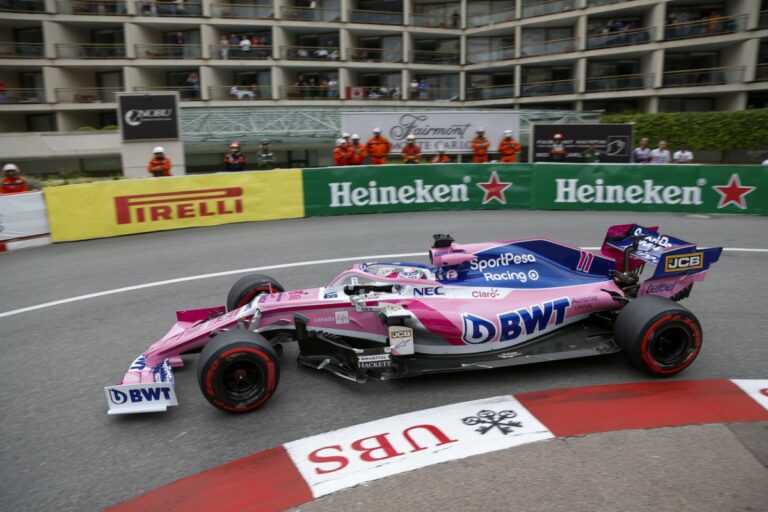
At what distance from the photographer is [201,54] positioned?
3703cm

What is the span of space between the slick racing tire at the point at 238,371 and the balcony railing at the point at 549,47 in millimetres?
38515

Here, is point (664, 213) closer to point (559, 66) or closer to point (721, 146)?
point (721, 146)

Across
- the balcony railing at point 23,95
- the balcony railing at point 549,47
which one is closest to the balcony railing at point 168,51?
the balcony railing at point 23,95

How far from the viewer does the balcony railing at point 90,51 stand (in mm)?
35688

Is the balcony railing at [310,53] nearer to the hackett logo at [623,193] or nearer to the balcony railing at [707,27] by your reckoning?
the balcony railing at [707,27]

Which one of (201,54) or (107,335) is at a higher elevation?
(201,54)

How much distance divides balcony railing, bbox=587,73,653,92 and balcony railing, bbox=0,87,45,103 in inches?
1322

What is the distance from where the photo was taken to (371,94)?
39.1 m

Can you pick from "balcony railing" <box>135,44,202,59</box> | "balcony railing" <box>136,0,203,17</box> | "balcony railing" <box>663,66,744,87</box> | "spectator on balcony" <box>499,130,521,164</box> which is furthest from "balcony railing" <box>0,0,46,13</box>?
"balcony railing" <box>663,66,744,87</box>

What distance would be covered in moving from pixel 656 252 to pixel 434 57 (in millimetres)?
Answer: 38396

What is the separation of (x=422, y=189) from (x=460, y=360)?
32.9 ft

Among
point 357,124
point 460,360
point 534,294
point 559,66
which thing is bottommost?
point 460,360

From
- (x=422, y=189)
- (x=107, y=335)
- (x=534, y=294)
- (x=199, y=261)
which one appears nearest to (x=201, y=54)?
(x=422, y=189)

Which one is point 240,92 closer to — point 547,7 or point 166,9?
point 166,9
